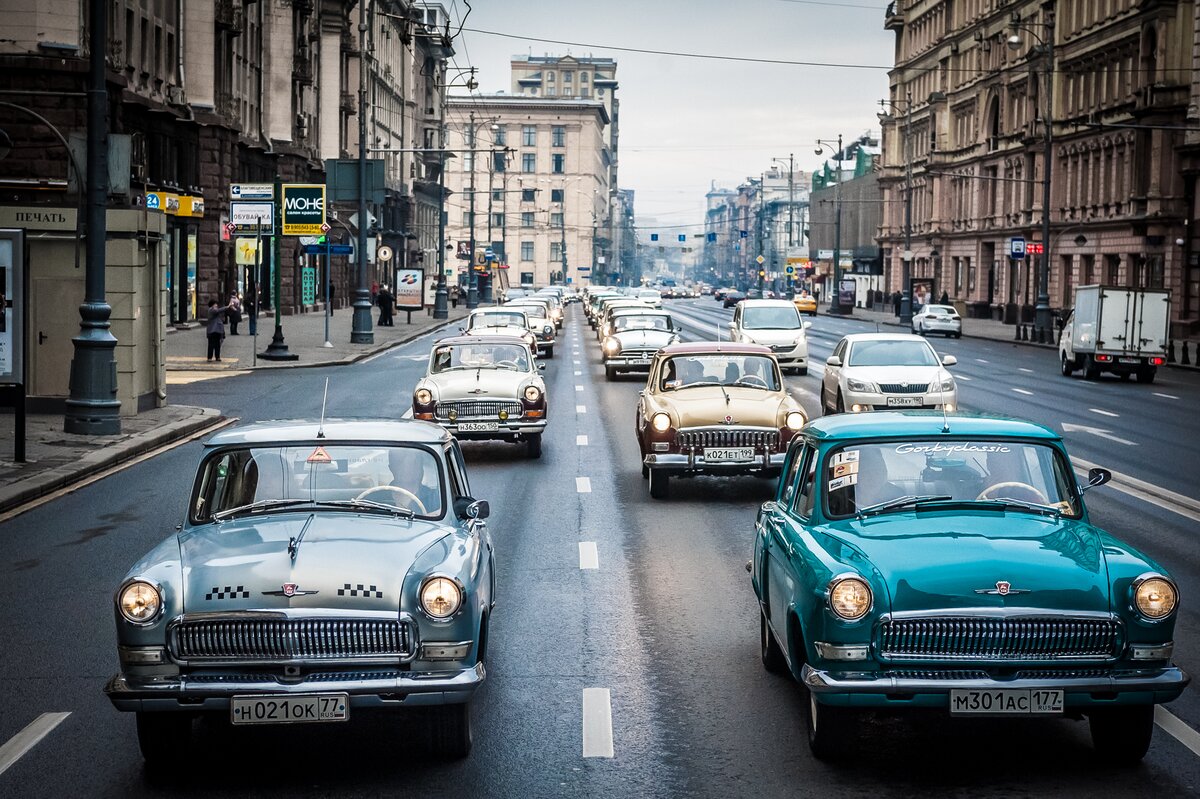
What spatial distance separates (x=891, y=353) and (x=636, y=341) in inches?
483

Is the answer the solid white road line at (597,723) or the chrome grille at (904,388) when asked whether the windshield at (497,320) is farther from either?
the solid white road line at (597,723)

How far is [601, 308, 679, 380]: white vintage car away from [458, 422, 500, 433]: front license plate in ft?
50.0

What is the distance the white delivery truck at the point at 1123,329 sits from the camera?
40.6 metres

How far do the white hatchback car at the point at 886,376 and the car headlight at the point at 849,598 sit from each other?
1647 centimetres

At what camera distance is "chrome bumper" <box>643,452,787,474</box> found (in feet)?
54.4

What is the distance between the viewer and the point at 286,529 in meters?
7.87

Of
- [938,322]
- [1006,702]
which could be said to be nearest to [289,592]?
[1006,702]

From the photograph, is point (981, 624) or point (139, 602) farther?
point (139, 602)

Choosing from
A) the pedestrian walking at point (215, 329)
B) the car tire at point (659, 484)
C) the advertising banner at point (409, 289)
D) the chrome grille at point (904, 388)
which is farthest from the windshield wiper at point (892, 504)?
the advertising banner at point (409, 289)

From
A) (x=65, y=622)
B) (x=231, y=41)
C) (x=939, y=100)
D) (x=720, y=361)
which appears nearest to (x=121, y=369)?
(x=720, y=361)

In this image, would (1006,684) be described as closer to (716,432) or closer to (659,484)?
(716,432)

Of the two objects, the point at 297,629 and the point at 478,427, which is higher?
the point at 297,629

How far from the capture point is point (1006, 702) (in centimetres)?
→ 686

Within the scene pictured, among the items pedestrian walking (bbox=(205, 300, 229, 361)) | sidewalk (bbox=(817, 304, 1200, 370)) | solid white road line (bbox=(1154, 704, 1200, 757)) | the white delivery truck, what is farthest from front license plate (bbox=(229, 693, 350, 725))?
sidewalk (bbox=(817, 304, 1200, 370))
